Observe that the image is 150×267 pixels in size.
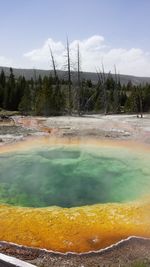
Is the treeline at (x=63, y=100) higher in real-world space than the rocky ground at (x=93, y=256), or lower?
higher

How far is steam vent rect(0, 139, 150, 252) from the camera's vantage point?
5355mm

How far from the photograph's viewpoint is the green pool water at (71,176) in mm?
7656

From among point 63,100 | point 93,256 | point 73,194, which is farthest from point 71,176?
point 63,100

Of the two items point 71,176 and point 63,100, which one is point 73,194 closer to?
point 71,176

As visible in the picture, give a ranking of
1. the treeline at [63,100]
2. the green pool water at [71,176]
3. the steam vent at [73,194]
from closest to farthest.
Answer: the steam vent at [73,194]
the green pool water at [71,176]
the treeline at [63,100]

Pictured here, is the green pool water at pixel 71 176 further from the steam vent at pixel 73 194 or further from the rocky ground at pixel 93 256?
the rocky ground at pixel 93 256

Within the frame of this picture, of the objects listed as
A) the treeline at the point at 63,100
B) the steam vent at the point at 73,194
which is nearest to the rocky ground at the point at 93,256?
the steam vent at the point at 73,194

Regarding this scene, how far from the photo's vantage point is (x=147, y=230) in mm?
5445

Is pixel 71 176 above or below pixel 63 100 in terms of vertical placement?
below

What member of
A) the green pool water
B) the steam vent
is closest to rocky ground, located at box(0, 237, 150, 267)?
the steam vent

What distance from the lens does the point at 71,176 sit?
945 centimetres

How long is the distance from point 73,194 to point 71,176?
4.94ft

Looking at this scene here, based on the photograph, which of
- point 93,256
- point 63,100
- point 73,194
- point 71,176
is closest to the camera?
point 93,256

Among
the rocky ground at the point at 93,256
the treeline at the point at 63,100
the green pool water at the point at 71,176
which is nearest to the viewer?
the rocky ground at the point at 93,256
